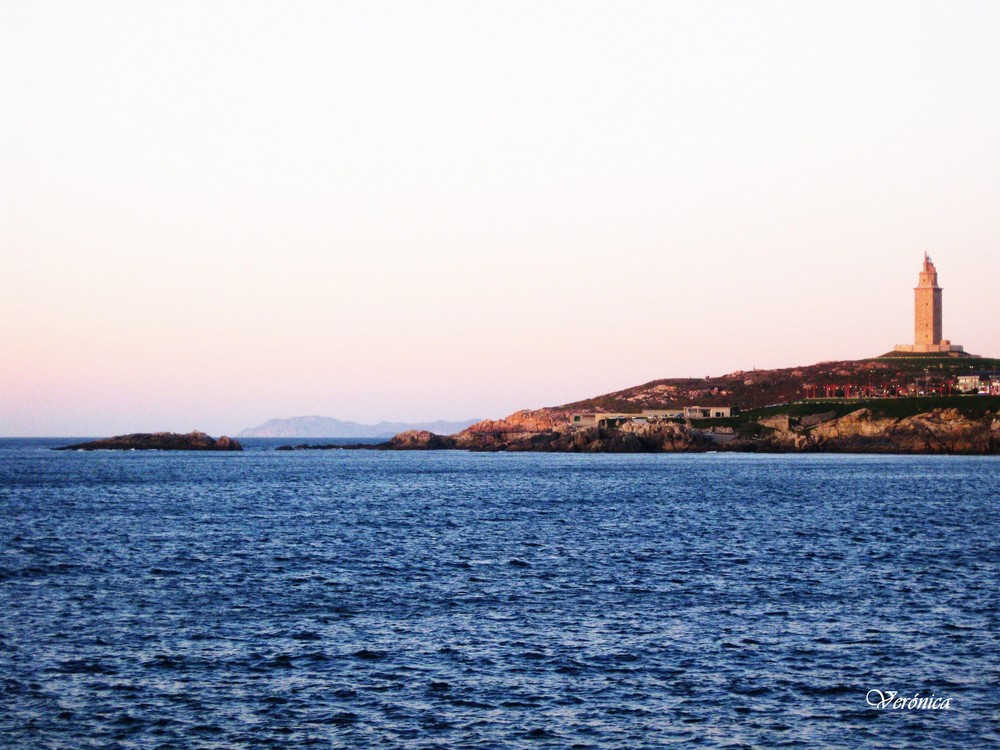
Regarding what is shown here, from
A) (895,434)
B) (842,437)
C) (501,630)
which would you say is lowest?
(501,630)

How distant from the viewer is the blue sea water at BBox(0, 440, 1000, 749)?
22.7 metres

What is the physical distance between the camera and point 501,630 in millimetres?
31469

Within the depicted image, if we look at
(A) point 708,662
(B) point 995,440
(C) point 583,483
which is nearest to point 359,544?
(A) point 708,662

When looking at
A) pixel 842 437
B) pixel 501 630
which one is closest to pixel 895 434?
pixel 842 437

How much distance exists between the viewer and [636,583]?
39.8 metres

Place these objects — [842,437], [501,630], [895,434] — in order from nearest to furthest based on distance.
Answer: [501,630] < [895,434] < [842,437]

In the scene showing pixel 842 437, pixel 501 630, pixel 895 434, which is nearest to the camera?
pixel 501 630

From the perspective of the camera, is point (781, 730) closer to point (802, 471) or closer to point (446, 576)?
point (446, 576)

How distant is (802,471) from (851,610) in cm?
9324

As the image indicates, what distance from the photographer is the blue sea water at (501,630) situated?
22672 mm

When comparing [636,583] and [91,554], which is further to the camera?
[91,554]

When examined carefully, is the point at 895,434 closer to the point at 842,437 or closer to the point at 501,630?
the point at 842,437

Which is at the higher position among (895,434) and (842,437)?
(895,434)

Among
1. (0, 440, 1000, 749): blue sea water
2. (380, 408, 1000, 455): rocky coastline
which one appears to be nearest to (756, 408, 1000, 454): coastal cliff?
(380, 408, 1000, 455): rocky coastline
